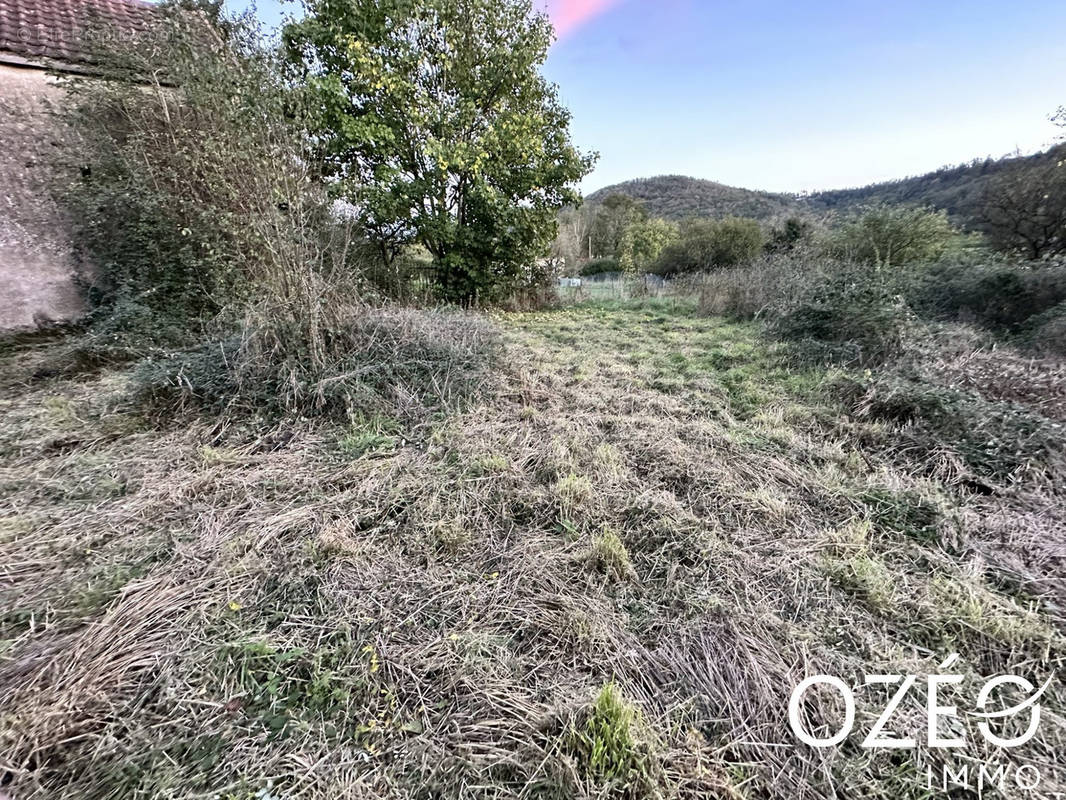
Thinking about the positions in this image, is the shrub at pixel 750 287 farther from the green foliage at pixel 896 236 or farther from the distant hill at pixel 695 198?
the distant hill at pixel 695 198

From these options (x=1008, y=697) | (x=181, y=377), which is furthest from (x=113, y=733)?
(x=1008, y=697)

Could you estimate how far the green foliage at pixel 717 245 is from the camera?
1391 cm

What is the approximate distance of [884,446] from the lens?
111 inches

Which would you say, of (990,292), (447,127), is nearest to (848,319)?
(990,292)

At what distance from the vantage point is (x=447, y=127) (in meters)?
6.96

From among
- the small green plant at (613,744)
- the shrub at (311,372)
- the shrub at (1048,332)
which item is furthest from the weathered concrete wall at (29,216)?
the shrub at (1048,332)

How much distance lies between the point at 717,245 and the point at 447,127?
11280 millimetres

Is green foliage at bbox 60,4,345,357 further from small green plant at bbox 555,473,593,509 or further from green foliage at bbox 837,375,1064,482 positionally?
green foliage at bbox 837,375,1064,482

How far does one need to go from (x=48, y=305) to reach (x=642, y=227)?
59.1ft

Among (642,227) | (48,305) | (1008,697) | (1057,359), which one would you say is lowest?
(1008,697)

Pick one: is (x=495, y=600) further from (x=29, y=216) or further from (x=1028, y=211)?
(x=1028, y=211)

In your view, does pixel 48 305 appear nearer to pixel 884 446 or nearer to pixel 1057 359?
pixel 884 446

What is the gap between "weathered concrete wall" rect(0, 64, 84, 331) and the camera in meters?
5.14

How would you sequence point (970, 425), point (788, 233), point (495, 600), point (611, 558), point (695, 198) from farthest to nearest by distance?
point (695, 198) → point (788, 233) → point (970, 425) → point (611, 558) → point (495, 600)
